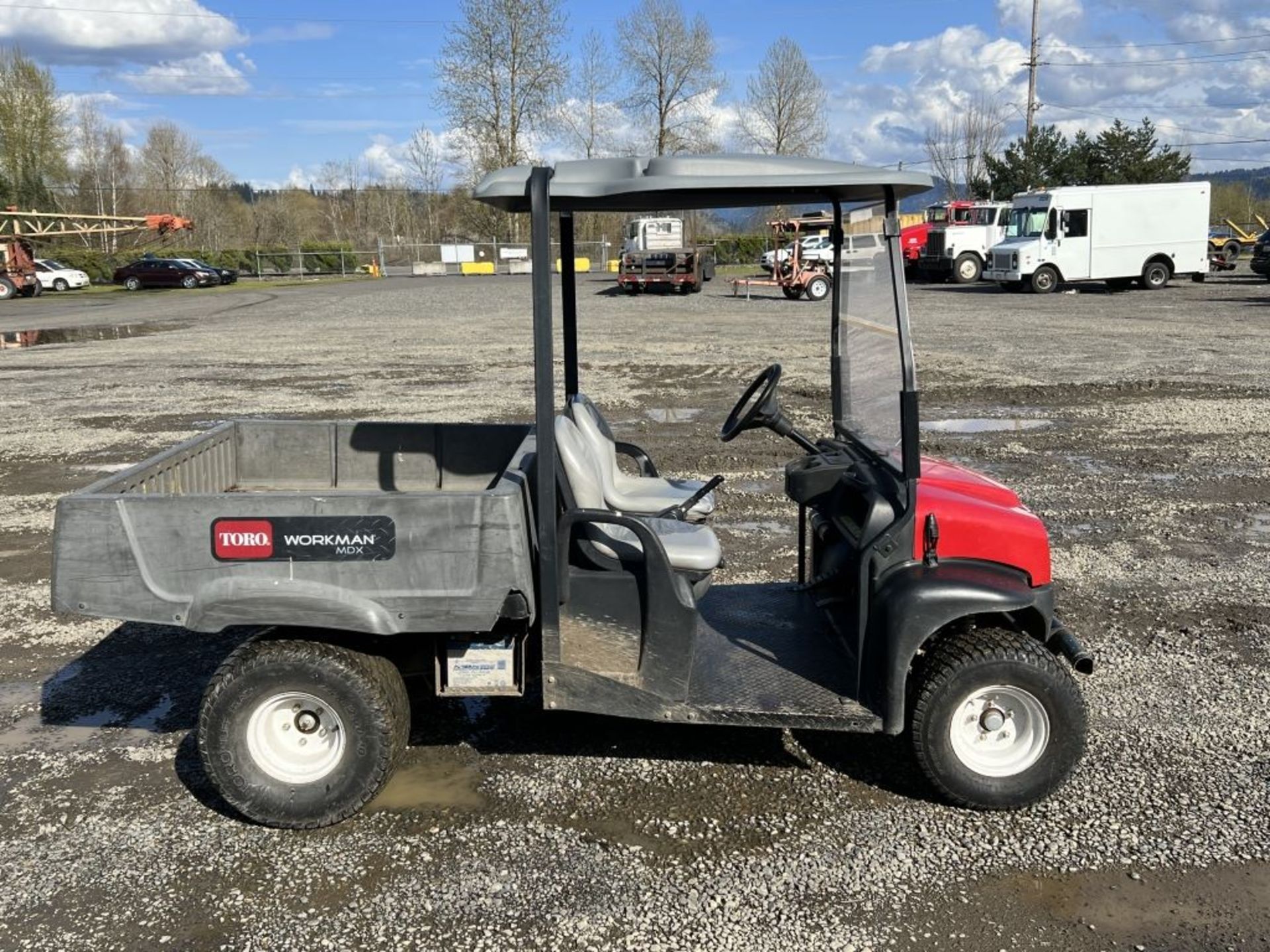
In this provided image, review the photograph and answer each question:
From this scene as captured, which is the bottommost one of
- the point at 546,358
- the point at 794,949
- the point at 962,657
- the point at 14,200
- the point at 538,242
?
the point at 794,949

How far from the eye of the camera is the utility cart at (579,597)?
335cm

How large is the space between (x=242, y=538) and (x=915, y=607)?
2.19m

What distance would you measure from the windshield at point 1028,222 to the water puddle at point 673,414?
68.6 feet

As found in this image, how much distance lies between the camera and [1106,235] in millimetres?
28859

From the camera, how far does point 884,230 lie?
358cm

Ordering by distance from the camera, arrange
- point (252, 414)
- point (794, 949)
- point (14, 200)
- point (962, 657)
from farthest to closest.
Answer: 1. point (14, 200)
2. point (252, 414)
3. point (962, 657)
4. point (794, 949)

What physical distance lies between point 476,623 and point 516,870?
0.79 metres

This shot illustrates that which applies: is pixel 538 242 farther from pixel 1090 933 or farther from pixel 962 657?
pixel 1090 933

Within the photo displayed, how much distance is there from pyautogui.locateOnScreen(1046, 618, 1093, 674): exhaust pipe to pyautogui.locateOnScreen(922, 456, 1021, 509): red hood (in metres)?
0.46

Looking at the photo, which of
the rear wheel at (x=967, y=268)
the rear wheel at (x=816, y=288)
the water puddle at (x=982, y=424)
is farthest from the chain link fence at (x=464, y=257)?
the water puddle at (x=982, y=424)

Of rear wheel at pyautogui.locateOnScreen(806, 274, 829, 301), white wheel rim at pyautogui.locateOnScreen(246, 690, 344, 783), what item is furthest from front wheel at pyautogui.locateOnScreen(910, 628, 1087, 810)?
rear wheel at pyautogui.locateOnScreen(806, 274, 829, 301)

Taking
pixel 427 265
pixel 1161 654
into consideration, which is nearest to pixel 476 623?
pixel 1161 654

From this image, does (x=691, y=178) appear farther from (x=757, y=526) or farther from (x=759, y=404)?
(x=757, y=526)

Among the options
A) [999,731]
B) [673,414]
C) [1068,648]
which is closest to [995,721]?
[999,731]
